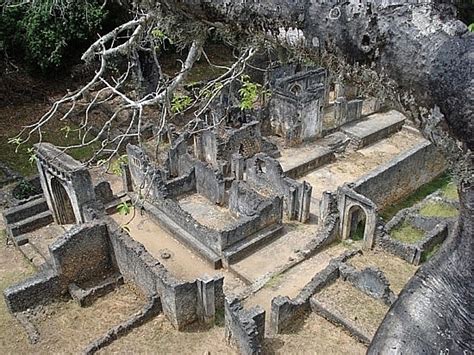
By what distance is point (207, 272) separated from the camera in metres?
12.5

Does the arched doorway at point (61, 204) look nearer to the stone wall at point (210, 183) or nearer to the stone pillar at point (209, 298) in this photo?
the stone wall at point (210, 183)

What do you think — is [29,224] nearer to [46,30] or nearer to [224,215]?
[224,215]

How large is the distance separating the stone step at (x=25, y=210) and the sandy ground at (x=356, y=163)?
865 cm

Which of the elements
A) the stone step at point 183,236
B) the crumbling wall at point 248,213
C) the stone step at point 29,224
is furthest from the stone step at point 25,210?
the crumbling wall at point 248,213

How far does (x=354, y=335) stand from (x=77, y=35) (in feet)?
60.2

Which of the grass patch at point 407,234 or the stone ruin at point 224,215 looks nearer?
the stone ruin at point 224,215

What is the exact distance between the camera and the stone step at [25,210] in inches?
544

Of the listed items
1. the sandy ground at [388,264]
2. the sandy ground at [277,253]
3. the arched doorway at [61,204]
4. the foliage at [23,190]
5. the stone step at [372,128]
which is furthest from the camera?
the stone step at [372,128]

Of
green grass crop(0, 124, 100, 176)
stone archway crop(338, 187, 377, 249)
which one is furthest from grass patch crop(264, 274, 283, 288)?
green grass crop(0, 124, 100, 176)

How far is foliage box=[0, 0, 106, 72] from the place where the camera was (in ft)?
70.6

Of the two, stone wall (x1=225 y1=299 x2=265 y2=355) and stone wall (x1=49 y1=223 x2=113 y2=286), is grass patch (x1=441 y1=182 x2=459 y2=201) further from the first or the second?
stone wall (x1=49 y1=223 x2=113 y2=286)

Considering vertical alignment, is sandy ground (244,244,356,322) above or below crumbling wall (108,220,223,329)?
below

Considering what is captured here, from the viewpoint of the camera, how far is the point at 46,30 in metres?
21.6

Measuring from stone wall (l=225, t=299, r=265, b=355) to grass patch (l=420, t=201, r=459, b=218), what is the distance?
713cm
